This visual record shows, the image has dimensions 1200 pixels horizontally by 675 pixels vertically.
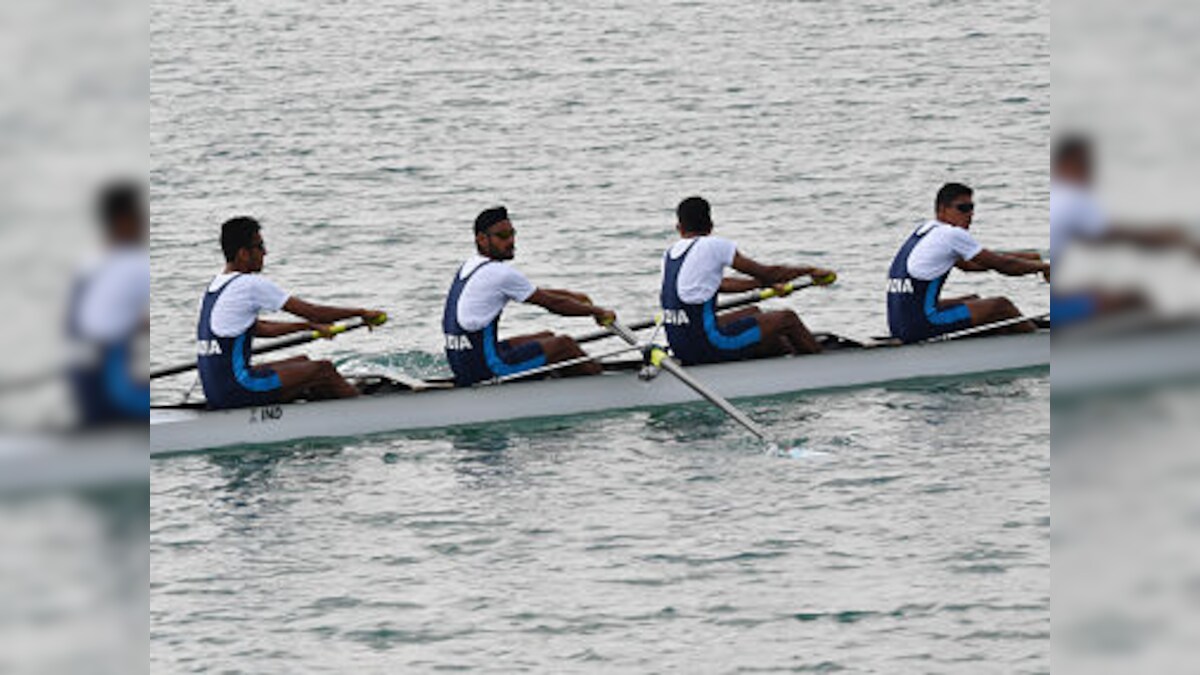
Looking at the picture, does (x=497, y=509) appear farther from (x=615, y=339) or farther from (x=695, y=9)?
(x=695, y=9)

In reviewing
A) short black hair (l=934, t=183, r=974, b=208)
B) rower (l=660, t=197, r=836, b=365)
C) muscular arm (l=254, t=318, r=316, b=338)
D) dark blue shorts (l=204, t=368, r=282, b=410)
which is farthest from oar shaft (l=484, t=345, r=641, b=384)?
short black hair (l=934, t=183, r=974, b=208)

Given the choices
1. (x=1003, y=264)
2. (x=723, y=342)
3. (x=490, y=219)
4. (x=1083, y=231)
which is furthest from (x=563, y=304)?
(x=1083, y=231)

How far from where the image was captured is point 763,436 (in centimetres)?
1517

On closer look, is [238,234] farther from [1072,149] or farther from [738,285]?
[1072,149]

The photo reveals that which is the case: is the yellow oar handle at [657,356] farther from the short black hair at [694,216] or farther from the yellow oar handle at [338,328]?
the yellow oar handle at [338,328]

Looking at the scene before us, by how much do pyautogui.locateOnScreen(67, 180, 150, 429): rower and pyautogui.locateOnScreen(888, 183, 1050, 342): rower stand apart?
1187 cm

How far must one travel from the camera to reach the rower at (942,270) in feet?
53.7

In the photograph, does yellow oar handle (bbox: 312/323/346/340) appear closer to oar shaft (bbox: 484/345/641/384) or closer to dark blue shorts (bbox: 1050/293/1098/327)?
oar shaft (bbox: 484/345/641/384)

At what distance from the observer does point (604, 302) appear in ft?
72.7

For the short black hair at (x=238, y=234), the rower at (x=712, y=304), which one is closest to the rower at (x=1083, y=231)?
the short black hair at (x=238, y=234)

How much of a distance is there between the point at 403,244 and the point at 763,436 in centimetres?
1103

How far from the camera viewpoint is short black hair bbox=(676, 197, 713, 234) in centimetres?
1609

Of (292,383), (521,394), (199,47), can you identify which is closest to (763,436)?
(521,394)

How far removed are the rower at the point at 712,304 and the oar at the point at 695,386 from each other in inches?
22.6
